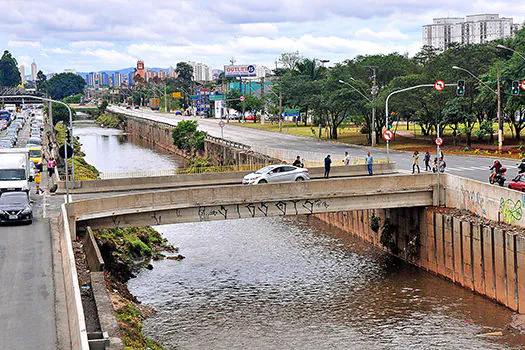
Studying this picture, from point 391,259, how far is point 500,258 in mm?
11266

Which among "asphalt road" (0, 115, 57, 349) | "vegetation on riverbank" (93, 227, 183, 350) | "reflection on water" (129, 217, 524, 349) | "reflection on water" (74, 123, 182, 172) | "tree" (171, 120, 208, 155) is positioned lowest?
"reflection on water" (129, 217, 524, 349)

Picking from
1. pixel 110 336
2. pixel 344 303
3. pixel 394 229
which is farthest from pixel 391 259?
pixel 110 336

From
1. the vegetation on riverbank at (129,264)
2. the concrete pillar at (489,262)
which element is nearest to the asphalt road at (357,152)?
the concrete pillar at (489,262)

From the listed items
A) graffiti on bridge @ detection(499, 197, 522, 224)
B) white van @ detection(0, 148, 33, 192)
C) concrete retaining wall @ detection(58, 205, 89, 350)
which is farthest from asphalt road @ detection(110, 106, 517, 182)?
concrete retaining wall @ detection(58, 205, 89, 350)

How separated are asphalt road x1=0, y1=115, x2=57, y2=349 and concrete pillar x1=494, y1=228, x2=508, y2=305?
1945 centimetres

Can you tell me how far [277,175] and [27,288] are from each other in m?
24.0

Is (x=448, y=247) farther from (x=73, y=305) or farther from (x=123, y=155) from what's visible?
(x=123, y=155)

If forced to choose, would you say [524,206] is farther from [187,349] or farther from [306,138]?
[306,138]

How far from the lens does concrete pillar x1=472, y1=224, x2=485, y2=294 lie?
34375 mm

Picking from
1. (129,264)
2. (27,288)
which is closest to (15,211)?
(129,264)

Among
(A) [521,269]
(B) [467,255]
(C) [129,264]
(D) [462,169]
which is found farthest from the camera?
(D) [462,169]

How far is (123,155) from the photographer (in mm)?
120312

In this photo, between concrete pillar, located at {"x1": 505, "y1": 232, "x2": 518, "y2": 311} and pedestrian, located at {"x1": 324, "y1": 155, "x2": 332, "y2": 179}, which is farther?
pedestrian, located at {"x1": 324, "y1": 155, "x2": 332, "y2": 179}

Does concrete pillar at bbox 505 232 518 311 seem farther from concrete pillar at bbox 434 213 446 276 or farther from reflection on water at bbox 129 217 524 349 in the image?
concrete pillar at bbox 434 213 446 276
